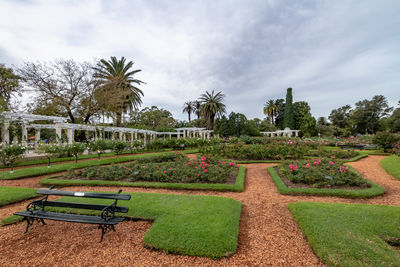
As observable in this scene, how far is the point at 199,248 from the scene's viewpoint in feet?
8.41

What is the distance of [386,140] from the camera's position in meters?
13.4

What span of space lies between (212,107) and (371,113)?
36014 millimetres

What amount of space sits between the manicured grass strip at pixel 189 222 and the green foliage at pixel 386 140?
16.2 m

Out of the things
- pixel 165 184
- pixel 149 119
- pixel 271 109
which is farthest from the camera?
pixel 271 109

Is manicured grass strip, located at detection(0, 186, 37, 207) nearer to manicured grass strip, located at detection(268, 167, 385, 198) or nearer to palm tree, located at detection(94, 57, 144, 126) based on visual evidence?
manicured grass strip, located at detection(268, 167, 385, 198)

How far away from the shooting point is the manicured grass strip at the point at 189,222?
260 cm

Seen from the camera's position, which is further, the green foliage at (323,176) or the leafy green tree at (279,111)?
the leafy green tree at (279,111)

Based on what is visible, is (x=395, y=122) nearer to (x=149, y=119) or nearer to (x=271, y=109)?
(x=271, y=109)

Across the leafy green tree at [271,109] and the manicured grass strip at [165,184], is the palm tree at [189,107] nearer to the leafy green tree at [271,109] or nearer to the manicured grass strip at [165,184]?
the leafy green tree at [271,109]

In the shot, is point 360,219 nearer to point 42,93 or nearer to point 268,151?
point 268,151

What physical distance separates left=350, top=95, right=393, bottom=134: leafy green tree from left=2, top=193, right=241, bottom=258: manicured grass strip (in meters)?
50.8

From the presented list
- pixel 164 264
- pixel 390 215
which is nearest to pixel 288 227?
pixel 390 215

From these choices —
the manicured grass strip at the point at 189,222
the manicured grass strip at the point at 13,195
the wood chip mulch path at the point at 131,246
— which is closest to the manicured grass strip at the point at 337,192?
the wood chip mulch path at the point at 131,246

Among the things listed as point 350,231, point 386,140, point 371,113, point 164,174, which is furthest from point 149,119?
point 371,113
